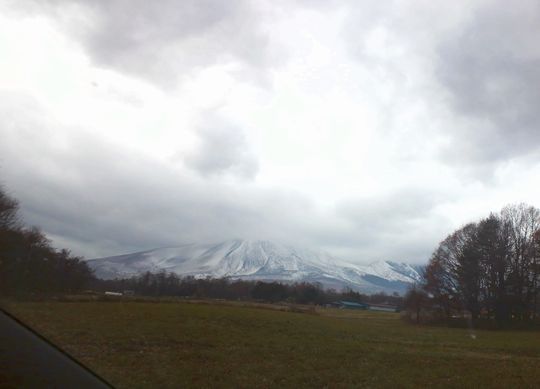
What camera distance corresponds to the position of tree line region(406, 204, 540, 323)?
63219 millimetres

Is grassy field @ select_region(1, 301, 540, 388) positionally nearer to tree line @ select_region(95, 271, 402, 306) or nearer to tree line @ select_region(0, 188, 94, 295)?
tree line @ select_region(0, 188, 94, 295)

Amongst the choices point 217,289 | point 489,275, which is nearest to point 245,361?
A: point 489,275

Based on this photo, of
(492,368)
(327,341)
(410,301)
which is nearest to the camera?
(492,368)

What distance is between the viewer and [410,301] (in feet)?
229

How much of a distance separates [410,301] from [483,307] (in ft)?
32.9

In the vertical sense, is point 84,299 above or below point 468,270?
below

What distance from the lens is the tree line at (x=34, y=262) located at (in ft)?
98.3

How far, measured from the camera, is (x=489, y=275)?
6619 cm

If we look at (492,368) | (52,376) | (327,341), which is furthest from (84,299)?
(52,376)

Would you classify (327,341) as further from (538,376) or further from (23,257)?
(23,257)

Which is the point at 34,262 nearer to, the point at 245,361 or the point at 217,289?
the point at 245,361

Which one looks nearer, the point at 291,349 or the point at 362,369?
the point at 362,369

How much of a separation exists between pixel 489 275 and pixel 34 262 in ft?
191

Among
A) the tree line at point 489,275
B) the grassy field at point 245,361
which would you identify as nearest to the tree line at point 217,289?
the tree line at point 489,275
